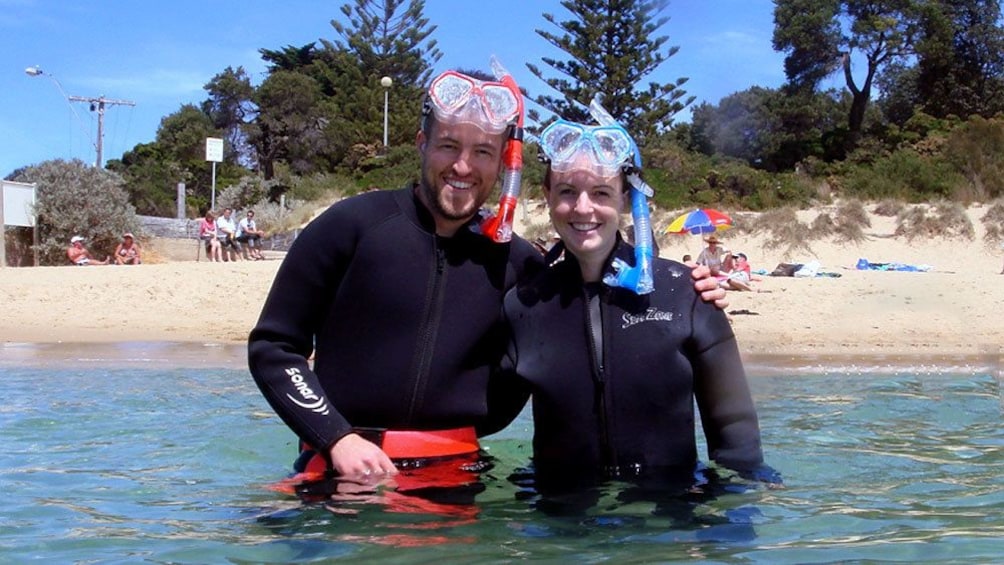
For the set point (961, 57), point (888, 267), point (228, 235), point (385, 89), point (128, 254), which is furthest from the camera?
point (385, 89)

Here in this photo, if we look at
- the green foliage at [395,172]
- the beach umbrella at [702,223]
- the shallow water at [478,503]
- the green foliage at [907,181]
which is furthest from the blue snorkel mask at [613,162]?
the green foliage at [395,172]

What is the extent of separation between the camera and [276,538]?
9.09ft

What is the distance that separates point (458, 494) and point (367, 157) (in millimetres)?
36087

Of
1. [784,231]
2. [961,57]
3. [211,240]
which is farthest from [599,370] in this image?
[961,57]

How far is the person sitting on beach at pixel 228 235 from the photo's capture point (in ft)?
54.6

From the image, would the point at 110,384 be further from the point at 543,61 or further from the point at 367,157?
the point at 367,157

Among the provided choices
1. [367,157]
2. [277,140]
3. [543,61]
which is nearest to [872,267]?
[543,61]

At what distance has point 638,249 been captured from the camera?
117 inches

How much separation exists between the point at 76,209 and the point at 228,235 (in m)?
3.77

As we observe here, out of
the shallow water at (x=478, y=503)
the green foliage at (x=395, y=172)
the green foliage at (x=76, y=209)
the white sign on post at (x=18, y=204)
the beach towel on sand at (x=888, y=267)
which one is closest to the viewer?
the shallow water at (x=478, y=503)

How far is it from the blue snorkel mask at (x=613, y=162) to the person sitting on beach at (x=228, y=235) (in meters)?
14.3

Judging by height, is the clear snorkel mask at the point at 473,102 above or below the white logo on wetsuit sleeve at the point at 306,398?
above

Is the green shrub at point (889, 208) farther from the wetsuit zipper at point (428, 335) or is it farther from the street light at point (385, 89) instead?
the street light at point (385, 89)

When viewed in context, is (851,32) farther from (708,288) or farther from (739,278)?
(708,288)
